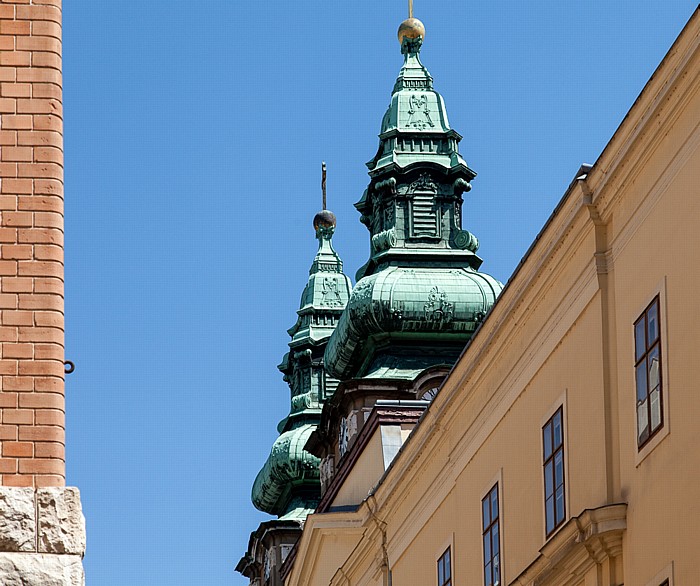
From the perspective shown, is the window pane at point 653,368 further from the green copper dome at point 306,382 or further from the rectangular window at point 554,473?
the green copper dome at point 306,382

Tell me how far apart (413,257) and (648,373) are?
3306cm

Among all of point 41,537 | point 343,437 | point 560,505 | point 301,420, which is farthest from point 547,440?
point 301,420

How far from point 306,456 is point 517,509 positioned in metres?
42.6

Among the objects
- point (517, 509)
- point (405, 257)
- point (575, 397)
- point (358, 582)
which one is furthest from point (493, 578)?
point (405, 257)

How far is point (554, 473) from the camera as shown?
2233cm

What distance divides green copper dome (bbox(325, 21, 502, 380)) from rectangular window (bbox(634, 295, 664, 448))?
29.6m

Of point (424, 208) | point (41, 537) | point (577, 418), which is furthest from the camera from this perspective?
point (424, 208)

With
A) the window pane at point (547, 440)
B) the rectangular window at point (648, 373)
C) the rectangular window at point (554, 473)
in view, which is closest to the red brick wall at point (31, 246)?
the rectangular window at point (648, 373)

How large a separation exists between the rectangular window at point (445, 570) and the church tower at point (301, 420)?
36.2 m

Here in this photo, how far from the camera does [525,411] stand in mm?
23828

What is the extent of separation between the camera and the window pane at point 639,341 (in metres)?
19.7

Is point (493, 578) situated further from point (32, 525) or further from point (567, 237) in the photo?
point (32, 525)

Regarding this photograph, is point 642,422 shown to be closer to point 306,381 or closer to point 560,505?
point 560,505

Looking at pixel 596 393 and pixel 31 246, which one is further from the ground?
pixel 596 393
